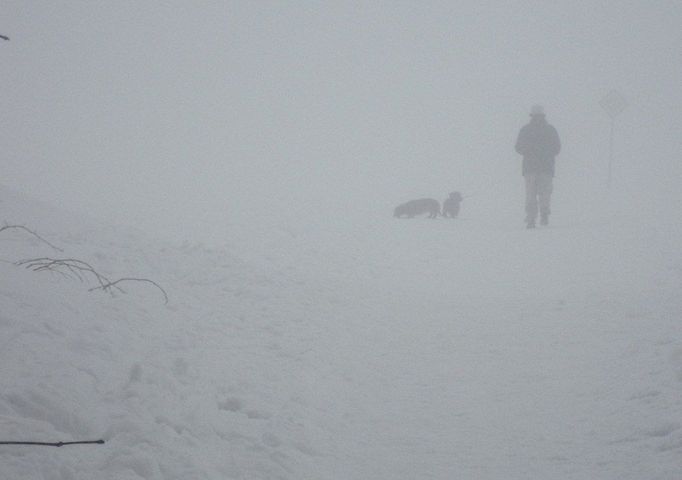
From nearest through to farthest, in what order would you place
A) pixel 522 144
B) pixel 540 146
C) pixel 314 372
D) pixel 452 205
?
pixel 314 372 → pixel 540 146 → pixel 522 144 → pixel 452 205

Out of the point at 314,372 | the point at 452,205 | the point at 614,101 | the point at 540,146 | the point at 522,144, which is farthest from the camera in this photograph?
the point at 614,101

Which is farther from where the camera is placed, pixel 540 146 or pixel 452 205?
pixel 452 205

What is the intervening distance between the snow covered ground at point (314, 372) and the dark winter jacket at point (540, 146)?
5.33 m

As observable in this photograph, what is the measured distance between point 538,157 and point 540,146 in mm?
262

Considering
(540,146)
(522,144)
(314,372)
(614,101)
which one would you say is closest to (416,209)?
(522,144)

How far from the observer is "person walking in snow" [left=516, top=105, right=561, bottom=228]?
42.4 ft

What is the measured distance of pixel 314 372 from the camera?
4719 millimetres

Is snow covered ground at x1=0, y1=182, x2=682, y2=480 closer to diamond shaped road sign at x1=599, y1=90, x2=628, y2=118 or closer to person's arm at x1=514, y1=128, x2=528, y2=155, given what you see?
person's arm at x1=514, y1=128, x2=528, y2=155

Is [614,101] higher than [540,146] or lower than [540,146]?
higher

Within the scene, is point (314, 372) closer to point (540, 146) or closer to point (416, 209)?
point (540, 146)

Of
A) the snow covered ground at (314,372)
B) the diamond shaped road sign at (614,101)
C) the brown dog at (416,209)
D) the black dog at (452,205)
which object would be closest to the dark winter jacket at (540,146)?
the black dog at (452,205)

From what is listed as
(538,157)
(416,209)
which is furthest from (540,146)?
(416,209)

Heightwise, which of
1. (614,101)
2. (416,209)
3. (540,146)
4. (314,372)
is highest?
(614,101)

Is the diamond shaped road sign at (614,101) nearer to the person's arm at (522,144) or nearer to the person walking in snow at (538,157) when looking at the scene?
the person walking in snow at (538,157)
